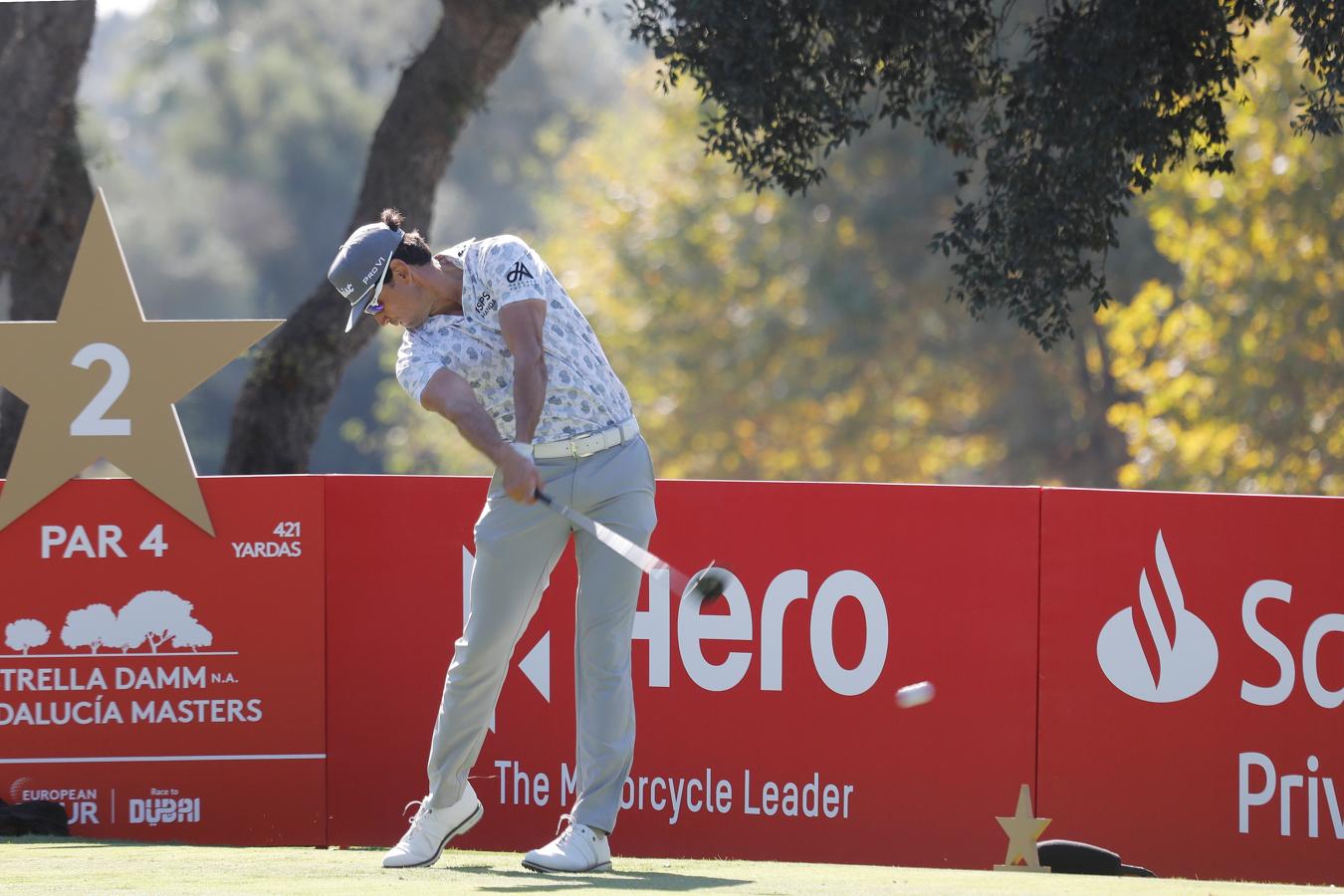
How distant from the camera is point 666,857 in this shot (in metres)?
7.14

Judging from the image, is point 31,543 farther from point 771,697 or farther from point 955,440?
point 955,440

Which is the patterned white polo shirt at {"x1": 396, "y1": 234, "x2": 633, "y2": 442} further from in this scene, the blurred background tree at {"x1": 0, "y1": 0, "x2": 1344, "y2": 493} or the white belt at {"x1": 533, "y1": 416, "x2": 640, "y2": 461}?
the blurred background tree at {"x1": 0, "y1": 0, "x2": 1344, "y2": 493}

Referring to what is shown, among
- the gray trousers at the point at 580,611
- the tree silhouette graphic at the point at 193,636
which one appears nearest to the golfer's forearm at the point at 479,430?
the gray trousers at the point at 580,611

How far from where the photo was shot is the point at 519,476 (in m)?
5.34

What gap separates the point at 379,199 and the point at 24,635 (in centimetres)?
537

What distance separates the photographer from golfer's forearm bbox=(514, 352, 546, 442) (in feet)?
17.6

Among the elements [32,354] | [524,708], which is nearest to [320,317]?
[32,354]

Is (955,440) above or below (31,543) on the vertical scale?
above

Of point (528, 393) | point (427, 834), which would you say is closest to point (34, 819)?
point (427, 834)

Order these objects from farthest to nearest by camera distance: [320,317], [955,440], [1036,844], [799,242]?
[955,440] → [799,242] → [320,317] → [1036,844]

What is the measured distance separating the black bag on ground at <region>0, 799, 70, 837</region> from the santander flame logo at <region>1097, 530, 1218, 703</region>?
392cm

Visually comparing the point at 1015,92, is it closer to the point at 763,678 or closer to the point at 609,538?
the point at 763,678

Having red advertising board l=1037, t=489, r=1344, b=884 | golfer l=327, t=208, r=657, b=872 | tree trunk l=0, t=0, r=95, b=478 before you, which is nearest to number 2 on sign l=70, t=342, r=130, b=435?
golfer l=327, t=208, r=657, b=872

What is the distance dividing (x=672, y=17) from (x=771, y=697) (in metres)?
3.03
